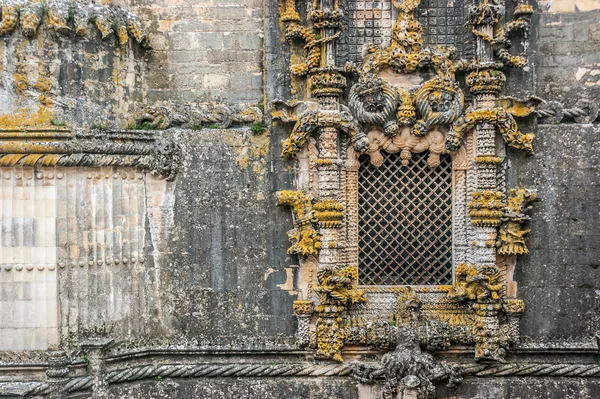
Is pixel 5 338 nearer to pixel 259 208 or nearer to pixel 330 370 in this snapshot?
pixel 259 208

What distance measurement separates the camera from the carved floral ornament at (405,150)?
364 inches

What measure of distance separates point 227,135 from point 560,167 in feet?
16.1

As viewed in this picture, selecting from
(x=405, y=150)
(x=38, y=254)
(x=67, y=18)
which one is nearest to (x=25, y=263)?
(x=38, y=254)

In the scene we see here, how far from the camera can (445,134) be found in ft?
31.2

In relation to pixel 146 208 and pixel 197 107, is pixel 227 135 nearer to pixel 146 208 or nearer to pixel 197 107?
pixel 197 107

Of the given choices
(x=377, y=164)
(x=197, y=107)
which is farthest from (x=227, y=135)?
(x=377, y=164)

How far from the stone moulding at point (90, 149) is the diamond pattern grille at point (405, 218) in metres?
2.97

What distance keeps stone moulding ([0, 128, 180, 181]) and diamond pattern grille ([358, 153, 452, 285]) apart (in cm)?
297

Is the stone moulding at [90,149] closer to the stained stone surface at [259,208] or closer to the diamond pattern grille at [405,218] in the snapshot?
the stained stone surface at [259,208]

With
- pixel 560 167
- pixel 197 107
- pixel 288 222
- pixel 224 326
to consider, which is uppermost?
pixel 197 107

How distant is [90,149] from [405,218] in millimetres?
4624

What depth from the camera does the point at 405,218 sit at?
31.9 ft

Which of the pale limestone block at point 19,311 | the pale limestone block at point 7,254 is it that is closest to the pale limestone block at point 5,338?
the pale limestone block at point 19,311

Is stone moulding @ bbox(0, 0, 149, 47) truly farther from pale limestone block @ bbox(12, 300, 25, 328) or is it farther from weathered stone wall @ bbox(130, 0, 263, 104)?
pale limestone block @ bbox(12, 300, 25, 328)
